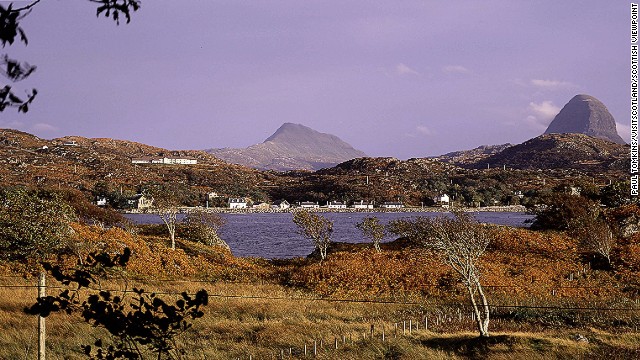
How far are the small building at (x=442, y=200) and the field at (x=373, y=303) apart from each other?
430 ft

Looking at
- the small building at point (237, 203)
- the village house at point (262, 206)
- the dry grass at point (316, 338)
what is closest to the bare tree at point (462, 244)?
the dry grass at point (316, 338)

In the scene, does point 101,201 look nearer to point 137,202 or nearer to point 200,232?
point 137,202

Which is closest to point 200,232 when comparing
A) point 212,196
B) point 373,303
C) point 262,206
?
point 373,303

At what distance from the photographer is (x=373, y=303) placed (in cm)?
2916

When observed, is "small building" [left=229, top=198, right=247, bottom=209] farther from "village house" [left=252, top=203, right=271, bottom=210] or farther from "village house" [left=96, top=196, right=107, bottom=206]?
"village house" [left=96, top=196, right=107, bottom=206]

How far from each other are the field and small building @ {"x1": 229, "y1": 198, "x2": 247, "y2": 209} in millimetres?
130078

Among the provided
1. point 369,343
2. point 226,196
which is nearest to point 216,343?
point 369,343

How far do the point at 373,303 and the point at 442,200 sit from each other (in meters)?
157

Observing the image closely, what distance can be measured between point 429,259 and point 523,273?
673cm

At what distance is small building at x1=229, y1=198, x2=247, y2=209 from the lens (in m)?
177

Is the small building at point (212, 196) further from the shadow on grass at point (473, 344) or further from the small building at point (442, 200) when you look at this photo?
the shadow on grass at point (473, 344)

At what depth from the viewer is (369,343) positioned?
60.6 feet

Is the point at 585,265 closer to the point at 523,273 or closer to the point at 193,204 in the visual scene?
the point at 523,273

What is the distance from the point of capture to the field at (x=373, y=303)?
1769 centimetres
